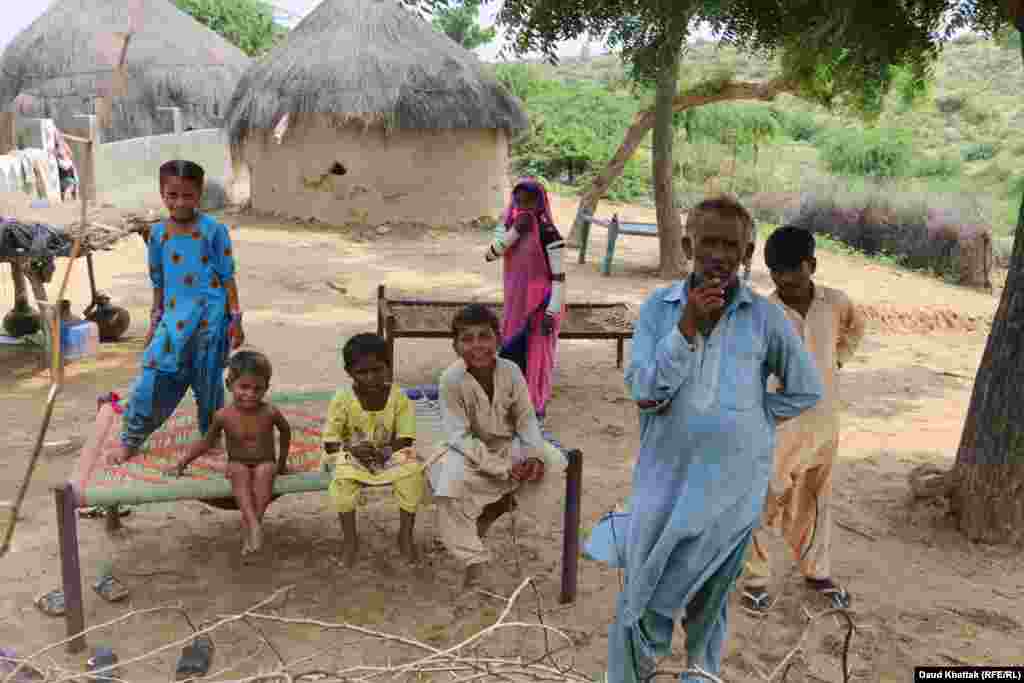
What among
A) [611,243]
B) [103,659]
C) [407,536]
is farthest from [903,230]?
[103,659]

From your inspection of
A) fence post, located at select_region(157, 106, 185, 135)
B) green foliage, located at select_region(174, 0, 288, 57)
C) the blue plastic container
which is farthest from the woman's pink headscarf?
green foliage, located at select_region(174, 0, 288, 57)

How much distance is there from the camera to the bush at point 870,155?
24.1 metres

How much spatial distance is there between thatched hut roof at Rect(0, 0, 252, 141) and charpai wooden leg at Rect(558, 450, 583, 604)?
49.9ft

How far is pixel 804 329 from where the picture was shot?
3.25 meters

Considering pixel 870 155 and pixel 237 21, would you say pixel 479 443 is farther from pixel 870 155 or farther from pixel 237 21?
pixel 237 21

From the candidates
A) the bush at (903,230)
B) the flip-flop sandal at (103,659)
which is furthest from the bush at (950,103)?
the flip-flop sandal at (103,659)

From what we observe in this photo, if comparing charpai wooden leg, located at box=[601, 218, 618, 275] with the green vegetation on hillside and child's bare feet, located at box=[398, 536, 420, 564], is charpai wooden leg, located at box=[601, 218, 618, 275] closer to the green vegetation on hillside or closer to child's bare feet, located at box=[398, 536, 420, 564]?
the green vegetation on hillside

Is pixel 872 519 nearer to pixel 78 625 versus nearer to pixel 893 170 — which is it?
pixel 78 625

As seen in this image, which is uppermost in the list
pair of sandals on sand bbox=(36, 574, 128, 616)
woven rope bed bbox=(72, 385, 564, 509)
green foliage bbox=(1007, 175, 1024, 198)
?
green foliage bbox=(1007, 175, 1024, 198)

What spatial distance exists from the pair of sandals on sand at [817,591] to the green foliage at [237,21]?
2380cm

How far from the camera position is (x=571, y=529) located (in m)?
3.59

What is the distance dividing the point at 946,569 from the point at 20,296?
6.91 meters

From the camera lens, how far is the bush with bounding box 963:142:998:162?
25953 millimetres

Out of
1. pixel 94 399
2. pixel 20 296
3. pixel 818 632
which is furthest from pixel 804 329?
pixel 20 296
